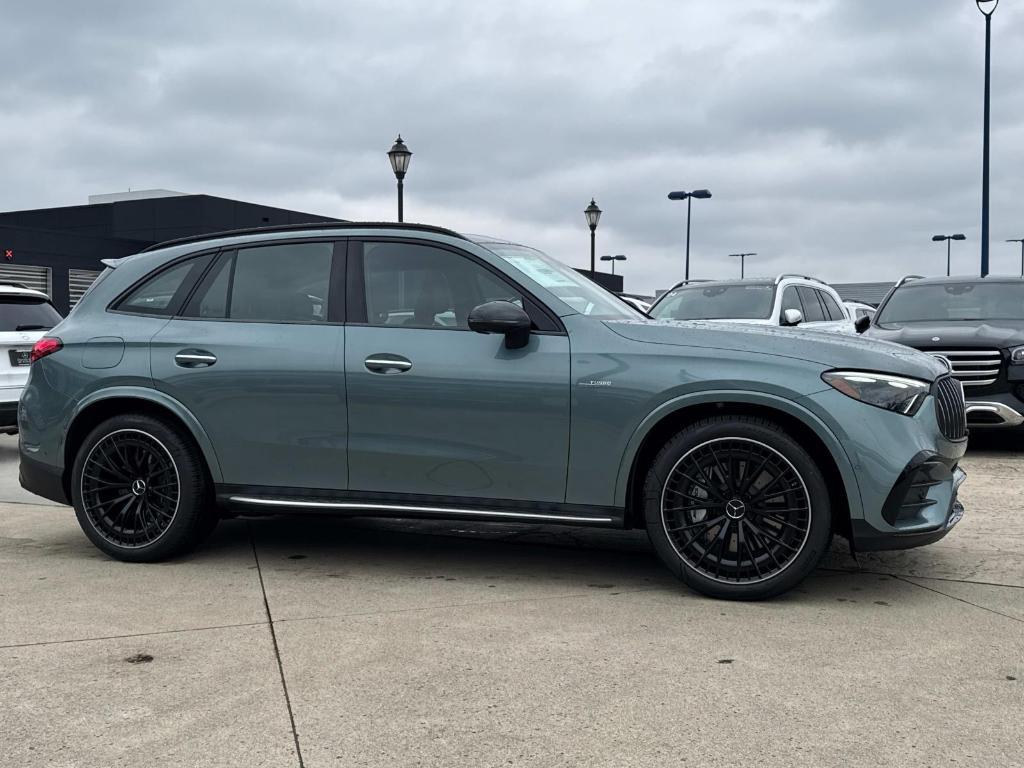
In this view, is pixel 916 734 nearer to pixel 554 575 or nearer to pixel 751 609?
pixel 751 609

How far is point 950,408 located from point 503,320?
2.08m

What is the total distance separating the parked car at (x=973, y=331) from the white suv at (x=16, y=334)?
8.26 m

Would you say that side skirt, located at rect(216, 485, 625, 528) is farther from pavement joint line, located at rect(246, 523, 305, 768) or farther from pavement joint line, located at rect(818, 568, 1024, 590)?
pavement joint line, located at rect(818, 568, 1024, 590)

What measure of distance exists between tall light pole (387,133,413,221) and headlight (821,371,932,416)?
16637 millimetres

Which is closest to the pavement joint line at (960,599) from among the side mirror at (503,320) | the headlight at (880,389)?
the headlight at (880,389)

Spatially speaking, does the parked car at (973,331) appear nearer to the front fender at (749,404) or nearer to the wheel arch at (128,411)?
the front fender at (749,404)

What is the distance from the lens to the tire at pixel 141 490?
545cm

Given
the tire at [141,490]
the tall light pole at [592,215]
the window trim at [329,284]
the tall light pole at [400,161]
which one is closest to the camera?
the window trim at [329,284]

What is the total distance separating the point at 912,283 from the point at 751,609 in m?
8.59

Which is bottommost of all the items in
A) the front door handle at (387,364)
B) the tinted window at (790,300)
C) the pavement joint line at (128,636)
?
the pavement joint line at (128,636)

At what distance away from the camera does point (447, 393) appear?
16.3ft

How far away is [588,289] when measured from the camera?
5684 millimetres

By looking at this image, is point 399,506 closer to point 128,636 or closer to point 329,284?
point 329,284

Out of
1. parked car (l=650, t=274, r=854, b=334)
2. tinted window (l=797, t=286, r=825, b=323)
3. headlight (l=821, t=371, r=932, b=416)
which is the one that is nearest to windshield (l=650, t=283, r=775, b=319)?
parked car (l=650, t=274, r=854, b=334)
